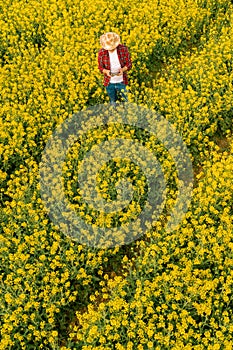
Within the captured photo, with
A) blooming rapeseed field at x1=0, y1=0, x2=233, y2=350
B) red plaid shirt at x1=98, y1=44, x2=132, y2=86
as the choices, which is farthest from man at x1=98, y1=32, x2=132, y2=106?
blooming rapeseed field at x1=0, y1=0, x2=233, y2=350

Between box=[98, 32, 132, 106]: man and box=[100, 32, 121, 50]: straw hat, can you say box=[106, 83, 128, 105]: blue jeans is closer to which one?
box=[98, 32, 132, 106]: man

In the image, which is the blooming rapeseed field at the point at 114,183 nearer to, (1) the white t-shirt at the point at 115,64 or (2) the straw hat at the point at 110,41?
(1) the white t-shirt at the point at 115,64

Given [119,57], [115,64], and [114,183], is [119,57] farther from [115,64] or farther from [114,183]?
[114,183]

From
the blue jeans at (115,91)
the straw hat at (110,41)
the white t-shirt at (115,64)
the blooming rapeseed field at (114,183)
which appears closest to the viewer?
the blooming rapeseed field at (114,183)

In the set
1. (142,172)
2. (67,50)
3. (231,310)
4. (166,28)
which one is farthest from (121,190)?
(166,28)

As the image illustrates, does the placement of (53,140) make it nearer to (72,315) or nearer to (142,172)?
(142,172)

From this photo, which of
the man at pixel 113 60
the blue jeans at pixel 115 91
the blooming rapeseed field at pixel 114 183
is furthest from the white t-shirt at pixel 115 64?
the blooming rapeseed field at pixel 114 183
